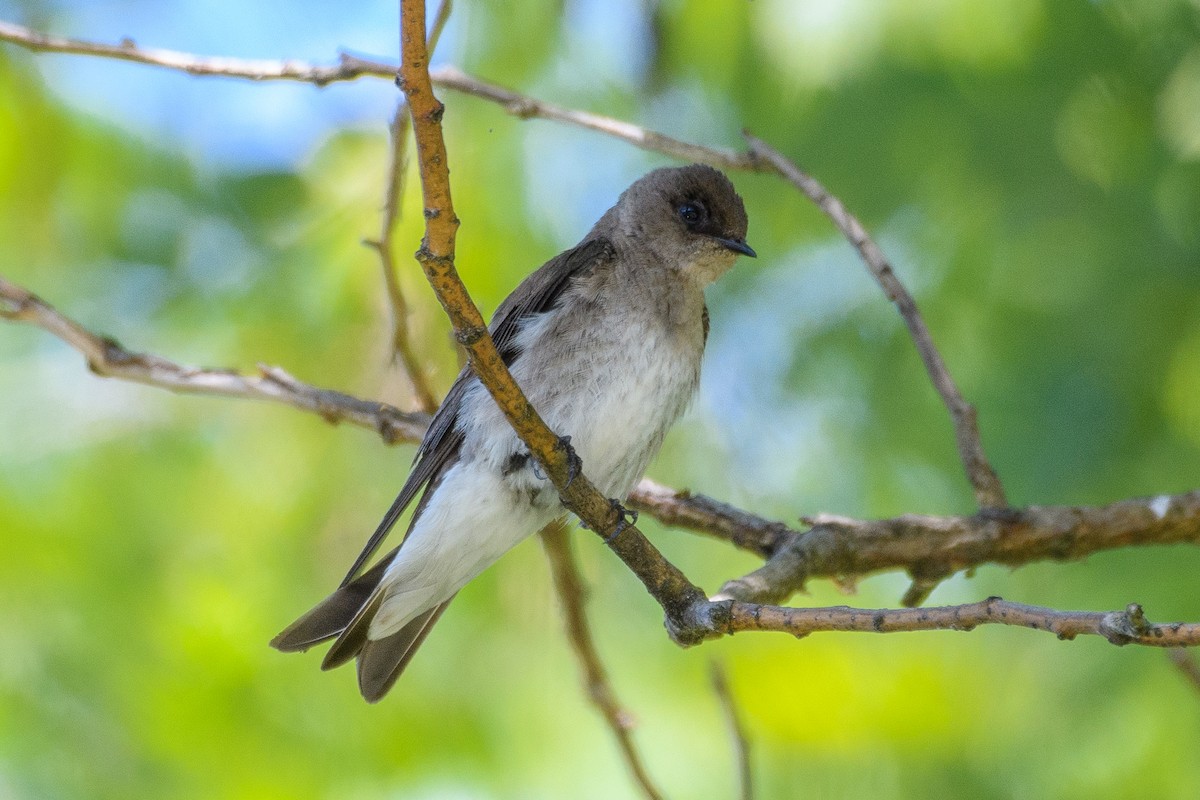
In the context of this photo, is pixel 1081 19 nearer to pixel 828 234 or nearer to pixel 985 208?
pixel 985 208

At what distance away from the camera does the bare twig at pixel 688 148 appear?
326cm

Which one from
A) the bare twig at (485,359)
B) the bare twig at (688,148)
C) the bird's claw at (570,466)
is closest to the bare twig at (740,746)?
the bare twig at (485,359)

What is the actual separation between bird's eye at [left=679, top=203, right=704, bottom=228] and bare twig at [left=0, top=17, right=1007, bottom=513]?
1.19 feet

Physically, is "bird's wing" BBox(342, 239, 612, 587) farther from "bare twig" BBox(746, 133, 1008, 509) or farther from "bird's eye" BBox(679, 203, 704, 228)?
"bare twig" BBox(746, 133, 1008, 509)

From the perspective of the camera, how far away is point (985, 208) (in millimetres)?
3689

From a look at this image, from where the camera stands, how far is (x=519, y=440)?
10.8 feet

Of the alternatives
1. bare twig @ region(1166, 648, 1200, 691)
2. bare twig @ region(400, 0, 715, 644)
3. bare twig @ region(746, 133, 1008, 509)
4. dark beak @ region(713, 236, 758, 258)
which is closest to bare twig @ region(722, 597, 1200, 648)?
bare twig @ region(400, 0, 715, 644)

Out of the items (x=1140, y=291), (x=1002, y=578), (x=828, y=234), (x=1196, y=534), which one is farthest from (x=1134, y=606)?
(x=828, y=234)

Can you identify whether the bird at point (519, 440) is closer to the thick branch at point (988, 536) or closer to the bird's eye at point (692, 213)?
the bird's eye at point (692, 213)

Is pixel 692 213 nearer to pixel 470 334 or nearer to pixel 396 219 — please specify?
pixel 396 219

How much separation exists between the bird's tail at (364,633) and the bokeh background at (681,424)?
2.09ft

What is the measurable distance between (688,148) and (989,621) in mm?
1994

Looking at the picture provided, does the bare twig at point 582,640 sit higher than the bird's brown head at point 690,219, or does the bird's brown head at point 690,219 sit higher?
the bird's brown head at point 690,219

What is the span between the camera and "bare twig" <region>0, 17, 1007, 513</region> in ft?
10.7
